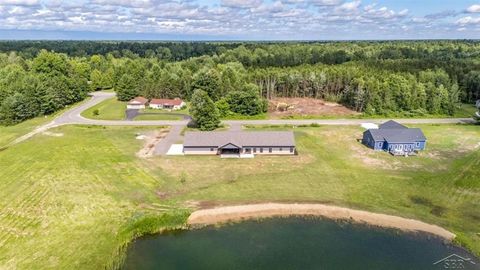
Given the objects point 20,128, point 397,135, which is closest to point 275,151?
point 397,135

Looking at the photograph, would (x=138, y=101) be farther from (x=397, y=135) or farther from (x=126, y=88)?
(x=397, y=135)

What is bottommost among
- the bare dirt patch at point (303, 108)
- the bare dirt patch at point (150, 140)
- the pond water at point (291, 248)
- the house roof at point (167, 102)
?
the pond water at point (291, 248)

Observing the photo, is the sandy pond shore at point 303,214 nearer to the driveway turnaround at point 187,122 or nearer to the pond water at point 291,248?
the pond water at point 291,248

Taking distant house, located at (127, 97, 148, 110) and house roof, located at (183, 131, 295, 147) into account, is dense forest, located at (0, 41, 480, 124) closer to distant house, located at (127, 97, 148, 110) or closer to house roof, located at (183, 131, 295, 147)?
distant house, located at (127, 97, 148, 110)

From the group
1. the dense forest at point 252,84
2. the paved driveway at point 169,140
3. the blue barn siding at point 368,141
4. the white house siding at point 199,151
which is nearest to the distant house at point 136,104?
the dense forest at point 252,84

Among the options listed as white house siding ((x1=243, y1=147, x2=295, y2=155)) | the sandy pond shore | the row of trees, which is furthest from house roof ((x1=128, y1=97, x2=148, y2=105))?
the sandy pond shore

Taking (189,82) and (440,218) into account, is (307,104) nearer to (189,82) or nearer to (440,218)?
(189,82)
